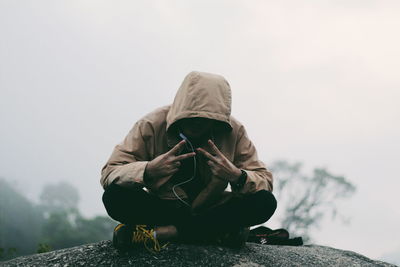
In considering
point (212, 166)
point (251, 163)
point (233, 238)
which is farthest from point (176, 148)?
point (233, 238)

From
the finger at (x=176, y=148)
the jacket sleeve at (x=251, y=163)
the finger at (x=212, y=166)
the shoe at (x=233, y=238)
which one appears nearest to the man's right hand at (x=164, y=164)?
the finger at (x=176, y=148)

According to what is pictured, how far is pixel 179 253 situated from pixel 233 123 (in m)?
1.11

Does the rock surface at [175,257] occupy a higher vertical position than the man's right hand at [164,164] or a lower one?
lower

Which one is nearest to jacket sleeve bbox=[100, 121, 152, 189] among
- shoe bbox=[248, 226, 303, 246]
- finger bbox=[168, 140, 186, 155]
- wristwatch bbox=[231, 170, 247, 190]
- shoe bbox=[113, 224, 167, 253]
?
finger bbox=[168, 140, 186, 155]

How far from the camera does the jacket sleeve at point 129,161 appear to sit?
9.11 feet

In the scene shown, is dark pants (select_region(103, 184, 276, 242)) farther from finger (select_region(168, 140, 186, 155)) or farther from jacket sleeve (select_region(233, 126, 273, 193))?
finger (select_region(168, 140, 186, 155))

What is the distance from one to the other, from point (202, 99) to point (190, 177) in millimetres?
640

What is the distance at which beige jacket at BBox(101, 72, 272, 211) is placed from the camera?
2.95 metres

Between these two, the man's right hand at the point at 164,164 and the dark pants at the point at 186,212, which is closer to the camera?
the man's right hand at the point at 164,164

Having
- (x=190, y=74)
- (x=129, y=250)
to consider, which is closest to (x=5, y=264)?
(x=129, y=250)

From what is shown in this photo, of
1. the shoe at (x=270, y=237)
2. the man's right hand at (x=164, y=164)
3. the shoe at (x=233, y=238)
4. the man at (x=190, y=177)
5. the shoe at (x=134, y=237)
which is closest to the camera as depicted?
the man's right hand at (x=164, y=164)

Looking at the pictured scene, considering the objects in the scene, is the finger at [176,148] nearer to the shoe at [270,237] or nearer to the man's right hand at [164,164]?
the man's right hand at [164,164]

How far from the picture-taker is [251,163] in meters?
3.22

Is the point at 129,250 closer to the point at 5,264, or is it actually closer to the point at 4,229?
the point at 5,264
